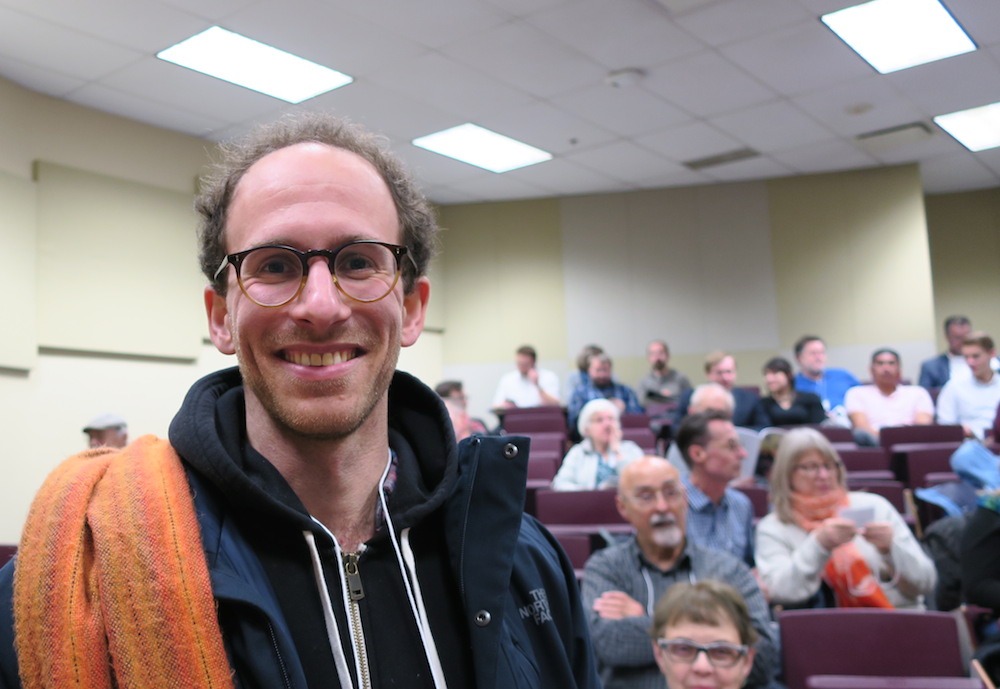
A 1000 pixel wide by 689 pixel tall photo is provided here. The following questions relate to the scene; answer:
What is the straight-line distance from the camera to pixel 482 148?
311 inches

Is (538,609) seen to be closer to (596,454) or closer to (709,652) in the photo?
(709,652)

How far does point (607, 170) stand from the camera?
862 centimetres

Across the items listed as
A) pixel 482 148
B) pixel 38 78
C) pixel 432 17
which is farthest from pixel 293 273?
pixel 482 148

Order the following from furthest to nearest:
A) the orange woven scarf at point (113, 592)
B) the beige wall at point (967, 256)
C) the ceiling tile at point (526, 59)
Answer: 1. the beige wall at point (967, 256)
2. the ceiling tile at point (526, 59)
3. the orange woven scarf at point (113, 592)

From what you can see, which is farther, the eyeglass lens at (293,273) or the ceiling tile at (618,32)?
the ceiling tile at (618,32)

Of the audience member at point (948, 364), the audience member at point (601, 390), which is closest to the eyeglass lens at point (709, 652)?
the audience member at point (601, 390)

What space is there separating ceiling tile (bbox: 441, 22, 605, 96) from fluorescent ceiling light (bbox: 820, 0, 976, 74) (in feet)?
5.54

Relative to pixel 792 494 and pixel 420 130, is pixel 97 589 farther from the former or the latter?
pixel 420 130

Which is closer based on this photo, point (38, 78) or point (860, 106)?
point (38, 78)

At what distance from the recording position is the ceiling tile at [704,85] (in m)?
6.14

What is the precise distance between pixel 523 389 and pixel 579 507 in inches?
181

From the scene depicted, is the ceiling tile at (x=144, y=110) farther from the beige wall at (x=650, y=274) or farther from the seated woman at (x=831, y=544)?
the seated woman at (x=831, y=544)

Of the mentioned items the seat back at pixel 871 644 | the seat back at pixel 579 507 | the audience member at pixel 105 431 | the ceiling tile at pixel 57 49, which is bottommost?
the seat back at pixel 871 644

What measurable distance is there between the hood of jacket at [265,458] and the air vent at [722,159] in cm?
757
